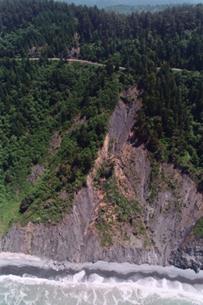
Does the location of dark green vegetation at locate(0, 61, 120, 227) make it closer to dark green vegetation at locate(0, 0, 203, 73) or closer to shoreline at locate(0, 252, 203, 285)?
shoreline at locate(0, 252, 203, 285)

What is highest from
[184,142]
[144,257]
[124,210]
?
[184,142]

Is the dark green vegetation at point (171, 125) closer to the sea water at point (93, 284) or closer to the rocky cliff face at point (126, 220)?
the rocky cliff face at point (126, 220)

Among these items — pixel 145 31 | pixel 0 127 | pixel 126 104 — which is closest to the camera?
pixel 126 104

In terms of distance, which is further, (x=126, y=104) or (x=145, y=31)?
(x=145, y=31)

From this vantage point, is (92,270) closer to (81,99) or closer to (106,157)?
(106,157)

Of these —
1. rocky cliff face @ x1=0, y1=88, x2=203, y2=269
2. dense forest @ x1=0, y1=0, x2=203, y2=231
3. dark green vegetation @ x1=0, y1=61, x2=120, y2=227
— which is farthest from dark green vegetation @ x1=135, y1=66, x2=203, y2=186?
dark green vegetation @ x1=0, y1=61, x2=120, y2=227

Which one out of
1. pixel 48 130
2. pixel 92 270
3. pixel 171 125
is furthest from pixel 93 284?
pixel 48 130

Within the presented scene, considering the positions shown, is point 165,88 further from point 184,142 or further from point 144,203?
point 144,203

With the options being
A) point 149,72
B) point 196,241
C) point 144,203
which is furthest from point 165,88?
point 196,241

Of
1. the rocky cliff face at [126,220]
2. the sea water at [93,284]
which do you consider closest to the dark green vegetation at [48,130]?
the rocky cliff face at [126,220]
